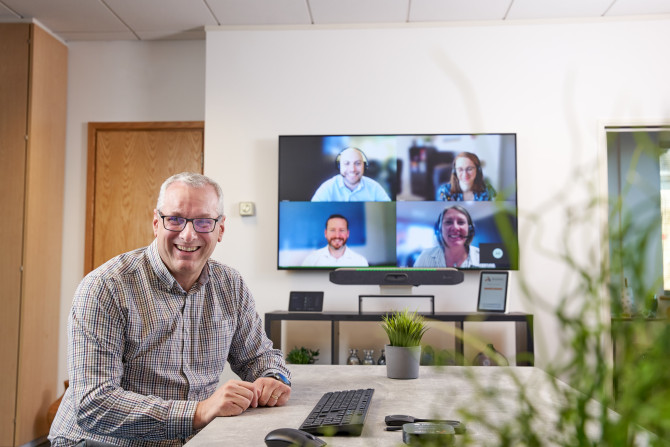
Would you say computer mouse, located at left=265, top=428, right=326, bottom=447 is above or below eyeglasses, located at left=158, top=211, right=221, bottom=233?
below

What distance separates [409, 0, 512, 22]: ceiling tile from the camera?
3.69 m

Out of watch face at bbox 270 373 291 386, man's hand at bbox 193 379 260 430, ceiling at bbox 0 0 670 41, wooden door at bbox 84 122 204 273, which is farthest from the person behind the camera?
wooden door at bbox 84 122 204 273

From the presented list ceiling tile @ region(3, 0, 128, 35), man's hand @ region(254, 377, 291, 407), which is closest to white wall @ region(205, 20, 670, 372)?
ceiling tile @ region(3, 0, 128, 35)

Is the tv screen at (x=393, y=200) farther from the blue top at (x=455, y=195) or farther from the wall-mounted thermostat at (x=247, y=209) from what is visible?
the wall-mounted thermostat at (x=247, y=209)

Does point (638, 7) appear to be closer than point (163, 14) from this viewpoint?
Yes

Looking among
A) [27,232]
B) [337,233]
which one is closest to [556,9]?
[337,233]

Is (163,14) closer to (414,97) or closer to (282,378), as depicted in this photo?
(414,97)

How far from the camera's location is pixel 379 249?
12.7 feet

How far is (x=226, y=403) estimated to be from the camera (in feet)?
4.66

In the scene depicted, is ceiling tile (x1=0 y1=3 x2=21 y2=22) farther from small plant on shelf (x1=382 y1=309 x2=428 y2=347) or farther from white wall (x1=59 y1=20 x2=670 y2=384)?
small plant on shelf (x1=382 y1=309 x2=428 y2=347)

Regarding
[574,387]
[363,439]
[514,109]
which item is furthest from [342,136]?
[574,387]

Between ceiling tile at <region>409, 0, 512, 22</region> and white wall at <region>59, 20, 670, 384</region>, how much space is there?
0.10 metres

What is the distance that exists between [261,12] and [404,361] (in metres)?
2.77

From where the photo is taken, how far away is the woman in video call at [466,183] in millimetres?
3828
